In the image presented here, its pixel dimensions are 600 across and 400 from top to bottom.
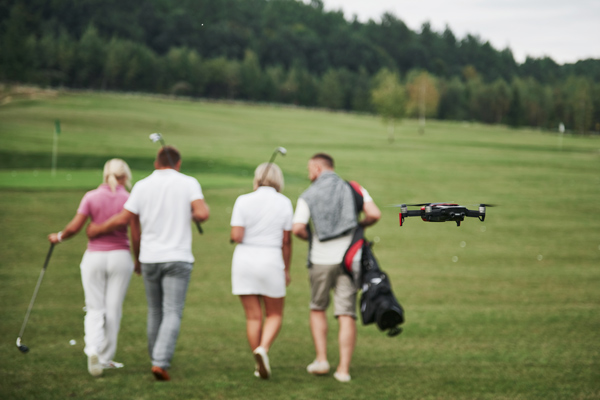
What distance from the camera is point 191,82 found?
353 feet

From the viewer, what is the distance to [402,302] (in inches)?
394

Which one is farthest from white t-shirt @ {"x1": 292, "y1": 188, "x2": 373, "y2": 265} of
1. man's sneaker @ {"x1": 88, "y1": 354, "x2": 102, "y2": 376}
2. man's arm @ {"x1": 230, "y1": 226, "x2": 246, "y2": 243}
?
man's sneaker @ {"x1": 88, "y1": 354, "x2": 102, "y2": 376}

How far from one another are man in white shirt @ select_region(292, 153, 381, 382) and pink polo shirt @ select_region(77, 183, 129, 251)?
5.79ft

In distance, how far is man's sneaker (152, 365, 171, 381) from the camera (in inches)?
229

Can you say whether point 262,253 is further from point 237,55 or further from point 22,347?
point 237,55

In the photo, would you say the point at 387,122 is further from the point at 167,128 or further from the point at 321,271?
the point at 321,271

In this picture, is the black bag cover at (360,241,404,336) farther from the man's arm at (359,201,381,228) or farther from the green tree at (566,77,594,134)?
the green tree at (566,77,594,134)

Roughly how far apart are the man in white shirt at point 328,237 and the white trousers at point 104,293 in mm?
1794

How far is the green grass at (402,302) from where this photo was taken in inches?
236

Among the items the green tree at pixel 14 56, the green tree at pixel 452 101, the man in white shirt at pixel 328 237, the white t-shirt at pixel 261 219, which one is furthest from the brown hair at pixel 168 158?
the green tree at pixel 452 101

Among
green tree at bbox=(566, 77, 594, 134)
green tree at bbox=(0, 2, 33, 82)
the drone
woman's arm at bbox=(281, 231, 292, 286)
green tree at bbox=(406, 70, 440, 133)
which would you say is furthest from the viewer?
green tree at bbox=(406, 70, 440, 133)

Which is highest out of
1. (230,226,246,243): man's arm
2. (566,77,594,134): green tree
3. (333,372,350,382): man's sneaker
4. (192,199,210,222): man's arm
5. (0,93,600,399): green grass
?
(566,77,594,134): green tree

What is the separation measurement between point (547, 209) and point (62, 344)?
58.3 feet

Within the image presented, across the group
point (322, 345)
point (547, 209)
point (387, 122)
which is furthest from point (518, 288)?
point (387, 122)
